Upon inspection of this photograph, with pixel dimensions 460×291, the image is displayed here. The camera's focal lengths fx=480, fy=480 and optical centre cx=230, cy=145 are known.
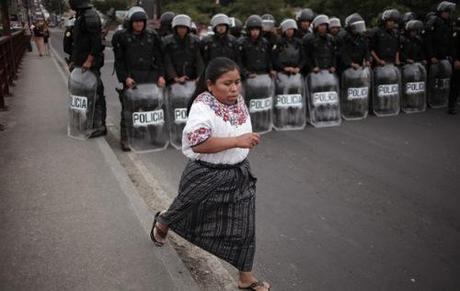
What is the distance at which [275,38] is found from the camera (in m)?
8.84

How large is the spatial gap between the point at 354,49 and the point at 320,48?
→ 1.02 metres

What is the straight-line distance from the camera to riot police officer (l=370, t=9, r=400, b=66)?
956cm

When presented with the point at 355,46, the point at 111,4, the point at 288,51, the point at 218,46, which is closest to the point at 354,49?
the point at 355,46

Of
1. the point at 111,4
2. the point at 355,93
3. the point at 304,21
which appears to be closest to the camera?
the point at 355,93

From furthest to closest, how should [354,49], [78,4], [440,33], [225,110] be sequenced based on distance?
[440,33]
[354,49]
[78,4]
[225,110]

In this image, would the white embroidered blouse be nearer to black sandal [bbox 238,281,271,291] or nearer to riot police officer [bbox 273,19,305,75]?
black sandal [bbox 238,281,271,291]

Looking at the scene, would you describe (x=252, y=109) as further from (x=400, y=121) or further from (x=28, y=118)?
(x=28, y=118)

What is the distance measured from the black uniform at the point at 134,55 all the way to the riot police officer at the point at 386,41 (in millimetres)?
4771

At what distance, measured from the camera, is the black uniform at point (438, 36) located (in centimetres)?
1018

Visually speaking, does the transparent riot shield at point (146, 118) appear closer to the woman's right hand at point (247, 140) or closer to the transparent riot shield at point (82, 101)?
the transparent riot shield at point (82, 101)

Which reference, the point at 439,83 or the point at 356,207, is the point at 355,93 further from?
the point at 356,207

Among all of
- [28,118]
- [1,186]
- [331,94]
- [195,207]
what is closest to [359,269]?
[195,207]

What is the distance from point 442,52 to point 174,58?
244 inches

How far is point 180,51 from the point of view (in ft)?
24.6
